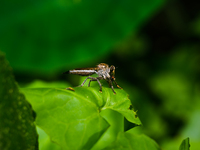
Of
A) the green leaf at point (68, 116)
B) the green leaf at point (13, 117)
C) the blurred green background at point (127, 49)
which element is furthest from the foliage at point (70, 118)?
the blurred green background at point (127, 49)

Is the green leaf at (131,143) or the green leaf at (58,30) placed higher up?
the green leaf at (58,30)

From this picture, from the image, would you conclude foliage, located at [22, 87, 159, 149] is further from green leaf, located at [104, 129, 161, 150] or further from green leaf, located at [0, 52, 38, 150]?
green leaf, located at [0, 52, 38, 150]

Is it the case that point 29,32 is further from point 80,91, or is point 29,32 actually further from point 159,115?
point 159,115

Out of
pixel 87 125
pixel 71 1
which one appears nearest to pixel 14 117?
pixel 87 125

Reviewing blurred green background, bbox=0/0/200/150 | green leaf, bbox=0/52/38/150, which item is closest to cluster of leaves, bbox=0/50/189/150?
green leaf, bbox=0/52/38/150

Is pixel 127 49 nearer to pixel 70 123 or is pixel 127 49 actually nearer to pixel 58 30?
pixel 58 30

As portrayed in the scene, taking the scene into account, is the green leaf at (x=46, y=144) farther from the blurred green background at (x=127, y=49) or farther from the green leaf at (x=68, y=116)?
the blurred green background at (x=127, y=49)
